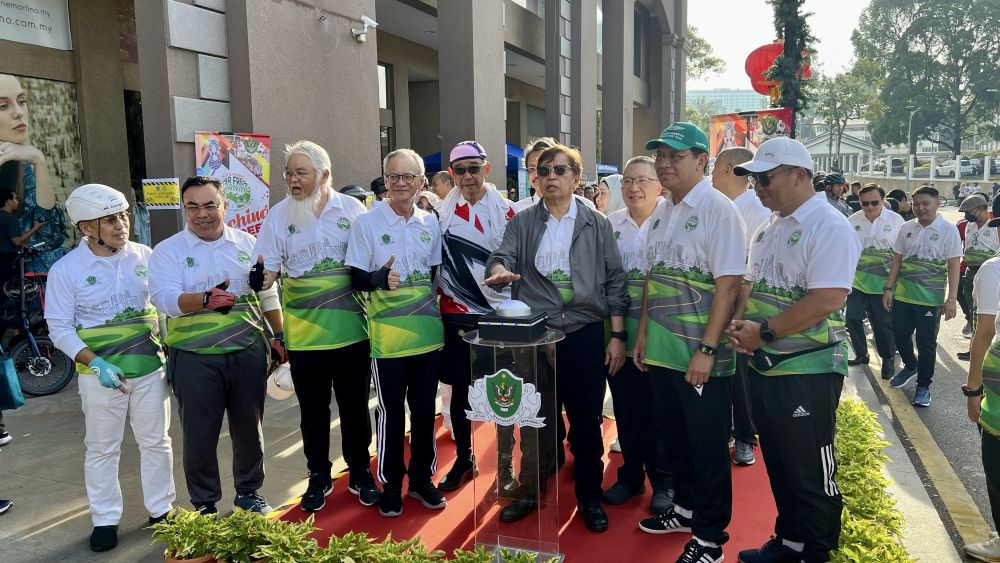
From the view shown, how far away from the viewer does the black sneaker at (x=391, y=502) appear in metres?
4.18

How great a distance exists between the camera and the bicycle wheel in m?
7.17

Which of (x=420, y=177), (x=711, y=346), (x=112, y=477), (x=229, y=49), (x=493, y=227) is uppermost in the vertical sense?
(x=229, y=49)

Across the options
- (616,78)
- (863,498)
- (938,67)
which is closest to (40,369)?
(863,498)

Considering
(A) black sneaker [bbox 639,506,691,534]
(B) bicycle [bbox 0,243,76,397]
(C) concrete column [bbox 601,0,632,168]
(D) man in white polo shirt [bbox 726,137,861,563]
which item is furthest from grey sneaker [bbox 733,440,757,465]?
(C) concrete column [bbox 601,0,632,168]

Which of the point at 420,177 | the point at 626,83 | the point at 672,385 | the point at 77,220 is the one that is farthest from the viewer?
the point at 626,83

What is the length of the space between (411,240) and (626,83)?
58.8 feet

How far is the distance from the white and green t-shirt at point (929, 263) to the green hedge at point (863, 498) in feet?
8.08

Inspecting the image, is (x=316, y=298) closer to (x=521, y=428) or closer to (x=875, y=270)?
(x=521, y=428)

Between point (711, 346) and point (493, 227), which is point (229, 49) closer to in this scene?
point (493, 227)

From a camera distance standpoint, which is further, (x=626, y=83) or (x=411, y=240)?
(x=626, y=83)

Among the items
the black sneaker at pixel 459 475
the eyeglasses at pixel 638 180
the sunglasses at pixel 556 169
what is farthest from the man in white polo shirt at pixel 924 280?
the sunglasses at pixel 556 169

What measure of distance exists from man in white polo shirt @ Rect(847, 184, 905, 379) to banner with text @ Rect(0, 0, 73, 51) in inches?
398

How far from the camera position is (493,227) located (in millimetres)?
4551

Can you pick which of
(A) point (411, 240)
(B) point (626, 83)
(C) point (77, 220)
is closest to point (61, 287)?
(C) point (77, 220)
